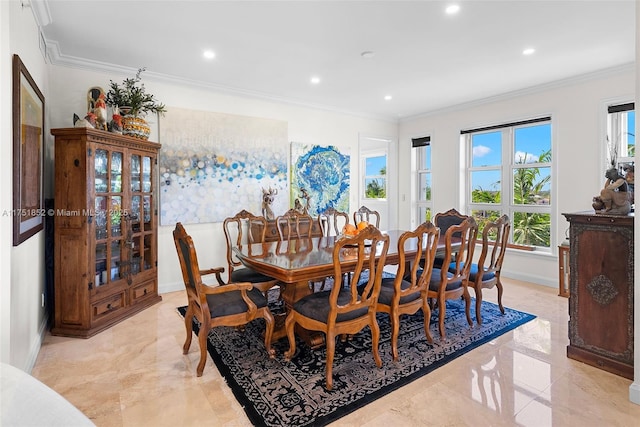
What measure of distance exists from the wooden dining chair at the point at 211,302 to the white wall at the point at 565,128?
394 cm

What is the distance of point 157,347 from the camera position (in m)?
2.74

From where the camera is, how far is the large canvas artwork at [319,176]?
17.2 ft

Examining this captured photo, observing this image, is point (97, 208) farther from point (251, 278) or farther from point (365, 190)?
point (365, 190)

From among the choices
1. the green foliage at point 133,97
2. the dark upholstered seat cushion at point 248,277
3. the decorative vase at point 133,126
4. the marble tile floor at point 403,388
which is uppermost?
the green foliage at point 133,97

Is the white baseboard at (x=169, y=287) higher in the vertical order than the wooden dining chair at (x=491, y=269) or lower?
lower

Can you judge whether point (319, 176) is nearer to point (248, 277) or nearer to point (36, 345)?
point (248, 277)

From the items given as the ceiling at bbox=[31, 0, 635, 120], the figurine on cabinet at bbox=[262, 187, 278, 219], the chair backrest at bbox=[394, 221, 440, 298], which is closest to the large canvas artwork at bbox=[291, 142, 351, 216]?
the figurine on cabinet at bbox=[262, 187, 278, 219]

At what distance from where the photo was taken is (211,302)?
2.38m

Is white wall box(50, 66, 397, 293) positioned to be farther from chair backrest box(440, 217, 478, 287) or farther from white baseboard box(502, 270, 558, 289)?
chair backrest box(440, 217, 478, 287)

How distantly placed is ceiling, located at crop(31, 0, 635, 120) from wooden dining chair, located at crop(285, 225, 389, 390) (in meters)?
1.84

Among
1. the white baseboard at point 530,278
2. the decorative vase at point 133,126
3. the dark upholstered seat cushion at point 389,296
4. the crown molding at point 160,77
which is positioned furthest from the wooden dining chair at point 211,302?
the white baseboard at point 530,278

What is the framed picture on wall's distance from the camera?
201 cm

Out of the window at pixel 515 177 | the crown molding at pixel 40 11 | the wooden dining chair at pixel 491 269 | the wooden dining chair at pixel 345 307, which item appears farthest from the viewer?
the window at pixel 515 177

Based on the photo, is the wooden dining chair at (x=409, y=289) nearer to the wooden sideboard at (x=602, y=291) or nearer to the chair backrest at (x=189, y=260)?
the wooden sideboard at (x=602, y=291)
